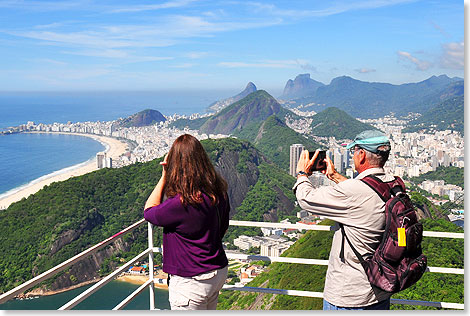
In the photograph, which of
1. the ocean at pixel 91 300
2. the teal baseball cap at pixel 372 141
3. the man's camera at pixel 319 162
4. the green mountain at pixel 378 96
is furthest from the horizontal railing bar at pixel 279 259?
the green mountain at pixel 378 96

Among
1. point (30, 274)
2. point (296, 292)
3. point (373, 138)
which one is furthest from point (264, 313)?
point (30, 274)

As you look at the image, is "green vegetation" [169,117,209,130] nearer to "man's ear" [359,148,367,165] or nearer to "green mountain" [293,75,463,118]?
"green mountain" [293,75,463,118]

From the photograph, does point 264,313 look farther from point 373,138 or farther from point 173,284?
point 373,138

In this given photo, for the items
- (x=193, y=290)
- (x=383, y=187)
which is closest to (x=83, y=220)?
(x=193, y=290)

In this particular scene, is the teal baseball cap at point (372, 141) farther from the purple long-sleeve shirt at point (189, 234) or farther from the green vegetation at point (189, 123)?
the green vegetation at point (189, 123)

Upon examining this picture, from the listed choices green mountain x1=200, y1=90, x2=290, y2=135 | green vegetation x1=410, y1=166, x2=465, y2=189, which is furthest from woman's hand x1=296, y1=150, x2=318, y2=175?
green mountain x1=200, y1=90, x2=290, y2=135

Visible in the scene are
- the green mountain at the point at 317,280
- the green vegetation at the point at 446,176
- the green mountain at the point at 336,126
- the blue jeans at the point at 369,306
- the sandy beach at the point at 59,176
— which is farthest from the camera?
the green mountain at the point at 336,126
